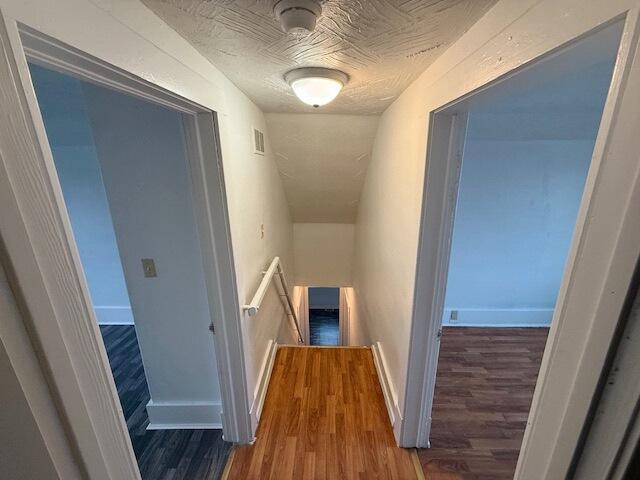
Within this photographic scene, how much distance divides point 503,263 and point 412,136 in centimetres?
233

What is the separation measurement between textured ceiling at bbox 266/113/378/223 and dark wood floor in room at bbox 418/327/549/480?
1.98 meters

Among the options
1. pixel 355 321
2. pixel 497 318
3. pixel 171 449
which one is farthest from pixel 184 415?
pixel 497 318

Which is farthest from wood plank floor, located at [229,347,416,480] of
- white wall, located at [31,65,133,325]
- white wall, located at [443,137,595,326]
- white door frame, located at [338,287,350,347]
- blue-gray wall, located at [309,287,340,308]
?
blue-gray wall, located at [309,287,340,308]

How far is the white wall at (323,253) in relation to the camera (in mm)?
4133

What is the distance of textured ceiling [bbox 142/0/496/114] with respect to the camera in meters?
0.71

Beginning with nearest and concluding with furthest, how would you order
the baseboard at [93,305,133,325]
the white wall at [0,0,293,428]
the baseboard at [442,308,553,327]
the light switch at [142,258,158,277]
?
the white wall at [0,0,293,428] → the light switch at [142,258,158,277] → the baseboard at [442,308,553,327] → the baseboard at [93,305,133,325]

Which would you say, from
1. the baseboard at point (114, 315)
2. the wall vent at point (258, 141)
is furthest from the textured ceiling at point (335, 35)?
the baseboard at point (114, 315)

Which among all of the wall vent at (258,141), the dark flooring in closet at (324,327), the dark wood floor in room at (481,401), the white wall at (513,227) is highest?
the wall vent at (258,141)

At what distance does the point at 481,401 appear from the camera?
84.9 inches

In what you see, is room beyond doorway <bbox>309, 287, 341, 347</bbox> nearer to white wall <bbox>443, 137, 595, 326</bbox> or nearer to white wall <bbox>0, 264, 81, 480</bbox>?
white wall <bbox>443, 137, 595, 326</bbox>

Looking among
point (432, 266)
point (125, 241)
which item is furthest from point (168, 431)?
point (432, 266)

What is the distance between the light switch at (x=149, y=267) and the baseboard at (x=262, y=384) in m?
1.01

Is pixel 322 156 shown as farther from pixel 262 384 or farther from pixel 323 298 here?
pixel 323 298

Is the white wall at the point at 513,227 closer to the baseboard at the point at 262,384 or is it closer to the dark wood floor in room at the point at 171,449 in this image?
the baseboard at the point at 262,384
